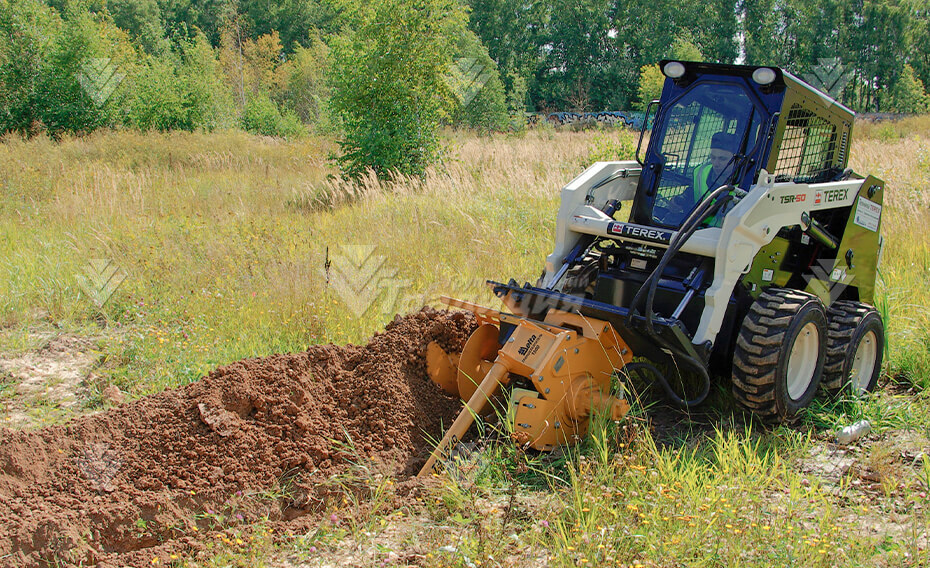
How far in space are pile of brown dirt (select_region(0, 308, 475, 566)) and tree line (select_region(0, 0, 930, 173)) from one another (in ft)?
27.3

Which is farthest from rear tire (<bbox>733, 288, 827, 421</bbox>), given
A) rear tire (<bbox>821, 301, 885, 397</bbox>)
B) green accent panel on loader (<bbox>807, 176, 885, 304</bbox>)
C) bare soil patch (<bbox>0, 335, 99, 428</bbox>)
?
bare soil patch (<bbox>0, 335, 99, 428</bbox>)

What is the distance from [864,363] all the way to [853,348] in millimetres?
514

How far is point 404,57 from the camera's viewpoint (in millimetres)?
12367

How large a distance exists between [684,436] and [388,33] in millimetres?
9843

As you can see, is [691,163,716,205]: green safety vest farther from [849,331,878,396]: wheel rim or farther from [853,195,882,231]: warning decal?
[849,331,878,396]: wheel rim

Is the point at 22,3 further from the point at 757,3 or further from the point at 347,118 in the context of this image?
the point at 757,3

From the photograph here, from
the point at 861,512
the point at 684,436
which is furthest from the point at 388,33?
the point at 861,512

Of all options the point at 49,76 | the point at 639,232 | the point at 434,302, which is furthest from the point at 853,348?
the point at 49,76

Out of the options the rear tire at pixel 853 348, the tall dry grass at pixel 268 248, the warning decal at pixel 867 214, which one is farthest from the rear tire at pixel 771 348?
the tall dry grass at pixel 268 248

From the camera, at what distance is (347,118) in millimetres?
13031

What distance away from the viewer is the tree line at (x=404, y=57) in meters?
12.6

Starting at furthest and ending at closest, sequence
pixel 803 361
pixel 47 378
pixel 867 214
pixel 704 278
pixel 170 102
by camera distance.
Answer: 1. pixel 170 102
2. pixel 47 378
3. pixel 867 214
4. pixel 803 361
5. pixel 704 278

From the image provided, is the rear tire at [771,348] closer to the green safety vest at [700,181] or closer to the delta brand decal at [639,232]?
the delta brand decal at [639,232]

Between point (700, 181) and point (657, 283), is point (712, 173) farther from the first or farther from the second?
point (657, 283)
